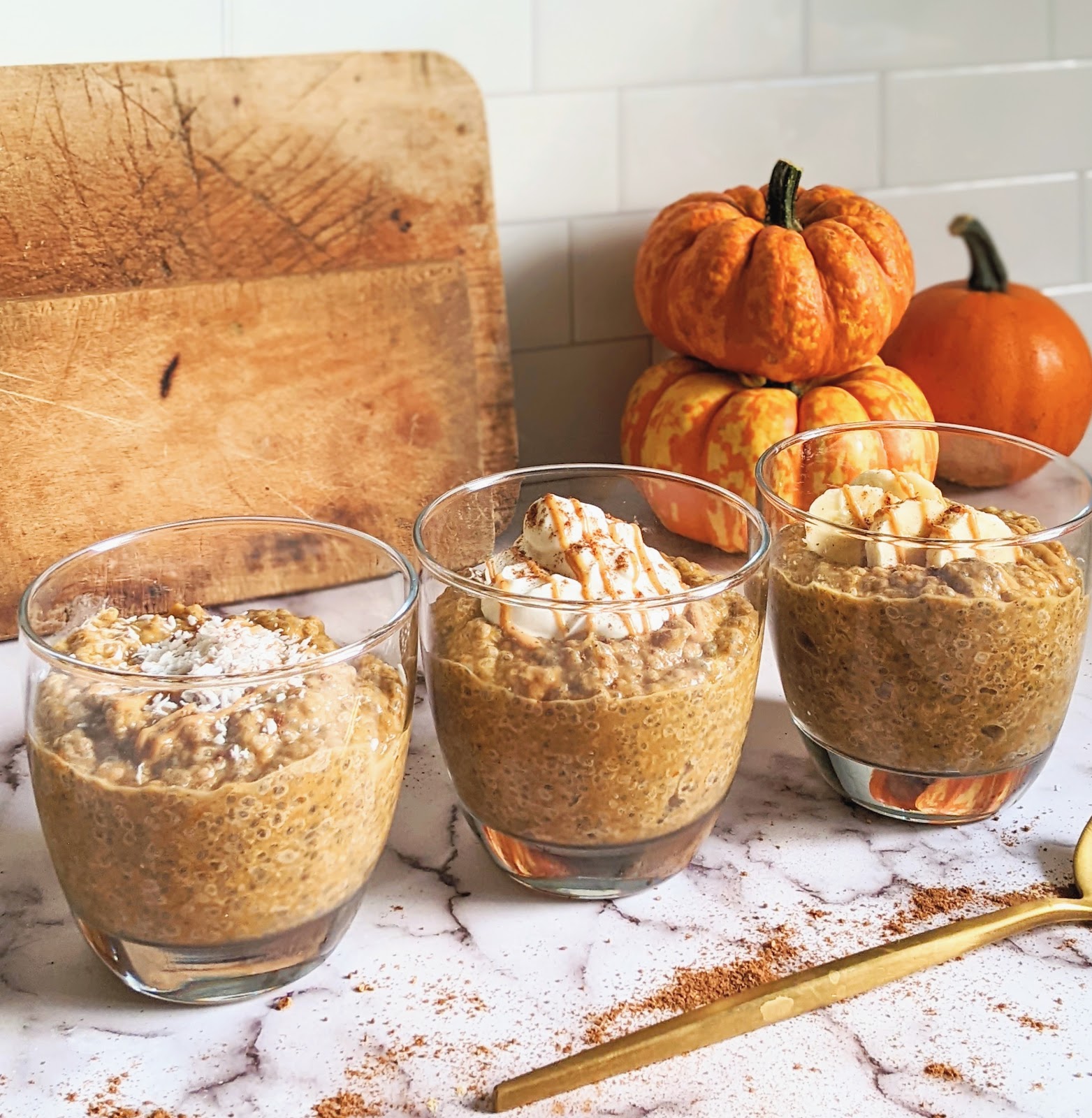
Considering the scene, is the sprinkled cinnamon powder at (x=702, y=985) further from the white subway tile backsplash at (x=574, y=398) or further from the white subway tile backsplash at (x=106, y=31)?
the white subway tile backsplash at (x=106, y=31)

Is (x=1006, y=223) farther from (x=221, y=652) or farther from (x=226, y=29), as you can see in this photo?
(x=221, y=652)

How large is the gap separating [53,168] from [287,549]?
0.41 m

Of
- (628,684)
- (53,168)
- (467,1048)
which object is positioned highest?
(53,168)

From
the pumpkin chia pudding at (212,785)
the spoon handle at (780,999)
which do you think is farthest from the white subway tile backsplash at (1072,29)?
the pumpkin chia pudding at (212,785)

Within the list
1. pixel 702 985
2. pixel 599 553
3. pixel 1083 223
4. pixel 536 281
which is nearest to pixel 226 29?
pixel 536 281

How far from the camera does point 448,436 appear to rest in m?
1.14

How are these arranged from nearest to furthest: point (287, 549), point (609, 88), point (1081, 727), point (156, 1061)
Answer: point (156, 1061) → point (287, 549) → point (1081, 727) → point (609, 88)

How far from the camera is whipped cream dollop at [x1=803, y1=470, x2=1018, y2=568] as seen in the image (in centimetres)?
77

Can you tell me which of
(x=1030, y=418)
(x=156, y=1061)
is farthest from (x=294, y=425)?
(x=1030, y=418)

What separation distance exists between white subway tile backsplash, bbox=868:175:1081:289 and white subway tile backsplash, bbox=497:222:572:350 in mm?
352

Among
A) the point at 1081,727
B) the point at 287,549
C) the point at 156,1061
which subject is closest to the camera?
the point at 156,1061

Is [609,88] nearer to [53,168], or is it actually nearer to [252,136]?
[252,136]

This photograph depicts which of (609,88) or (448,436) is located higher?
(609,88)

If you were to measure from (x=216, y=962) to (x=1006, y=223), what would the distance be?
1.16 metres
